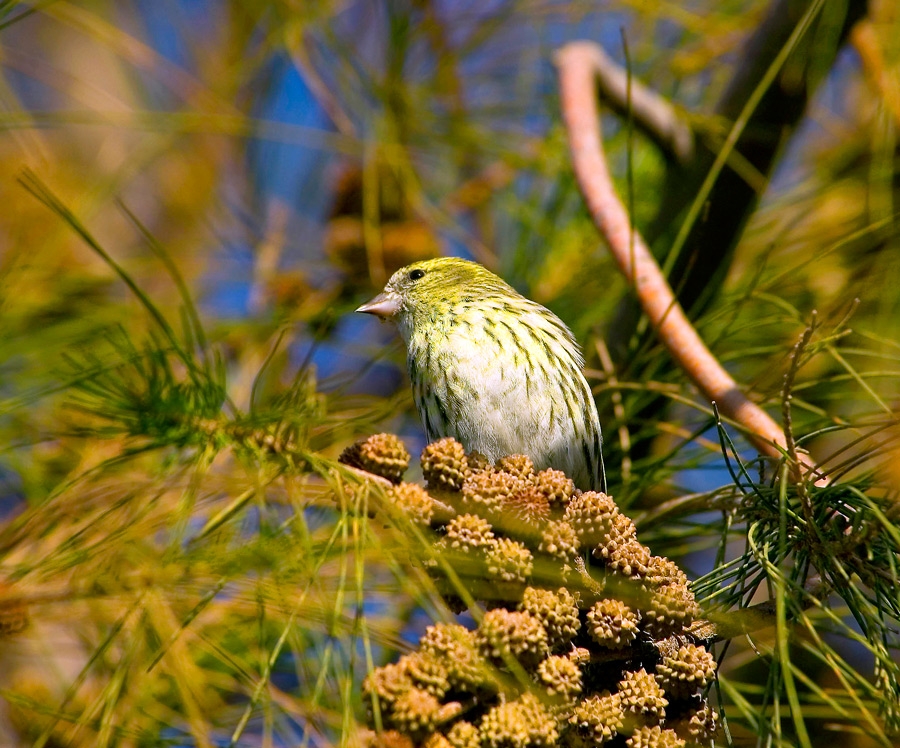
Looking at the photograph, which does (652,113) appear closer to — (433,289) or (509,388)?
(433,289)

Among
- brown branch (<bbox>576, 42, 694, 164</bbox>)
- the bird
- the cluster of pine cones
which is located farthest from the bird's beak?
the cluster of pine cones

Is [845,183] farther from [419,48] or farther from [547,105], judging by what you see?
[419,48]

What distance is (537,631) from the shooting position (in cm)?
121

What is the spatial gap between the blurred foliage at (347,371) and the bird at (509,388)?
0.26 ft

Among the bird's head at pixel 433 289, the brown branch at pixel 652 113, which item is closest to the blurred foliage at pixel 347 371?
the brown branch at pixel 652 113

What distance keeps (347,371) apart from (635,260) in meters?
0.71

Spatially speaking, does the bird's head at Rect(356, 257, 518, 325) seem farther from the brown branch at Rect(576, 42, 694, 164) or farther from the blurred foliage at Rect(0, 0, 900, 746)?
the brown branch at Rect(576, 42, 694, 164)

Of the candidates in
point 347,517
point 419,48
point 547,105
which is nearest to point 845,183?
point 547,105

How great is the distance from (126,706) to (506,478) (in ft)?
3.77

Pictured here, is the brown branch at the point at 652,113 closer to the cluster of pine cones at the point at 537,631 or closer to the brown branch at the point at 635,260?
the brown branch at the point at 635,260

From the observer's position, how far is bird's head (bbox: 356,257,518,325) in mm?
2607

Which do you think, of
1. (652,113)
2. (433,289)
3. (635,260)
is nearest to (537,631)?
(635,260)

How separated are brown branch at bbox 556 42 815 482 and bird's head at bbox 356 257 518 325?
413mm

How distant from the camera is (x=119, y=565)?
1943 mm
